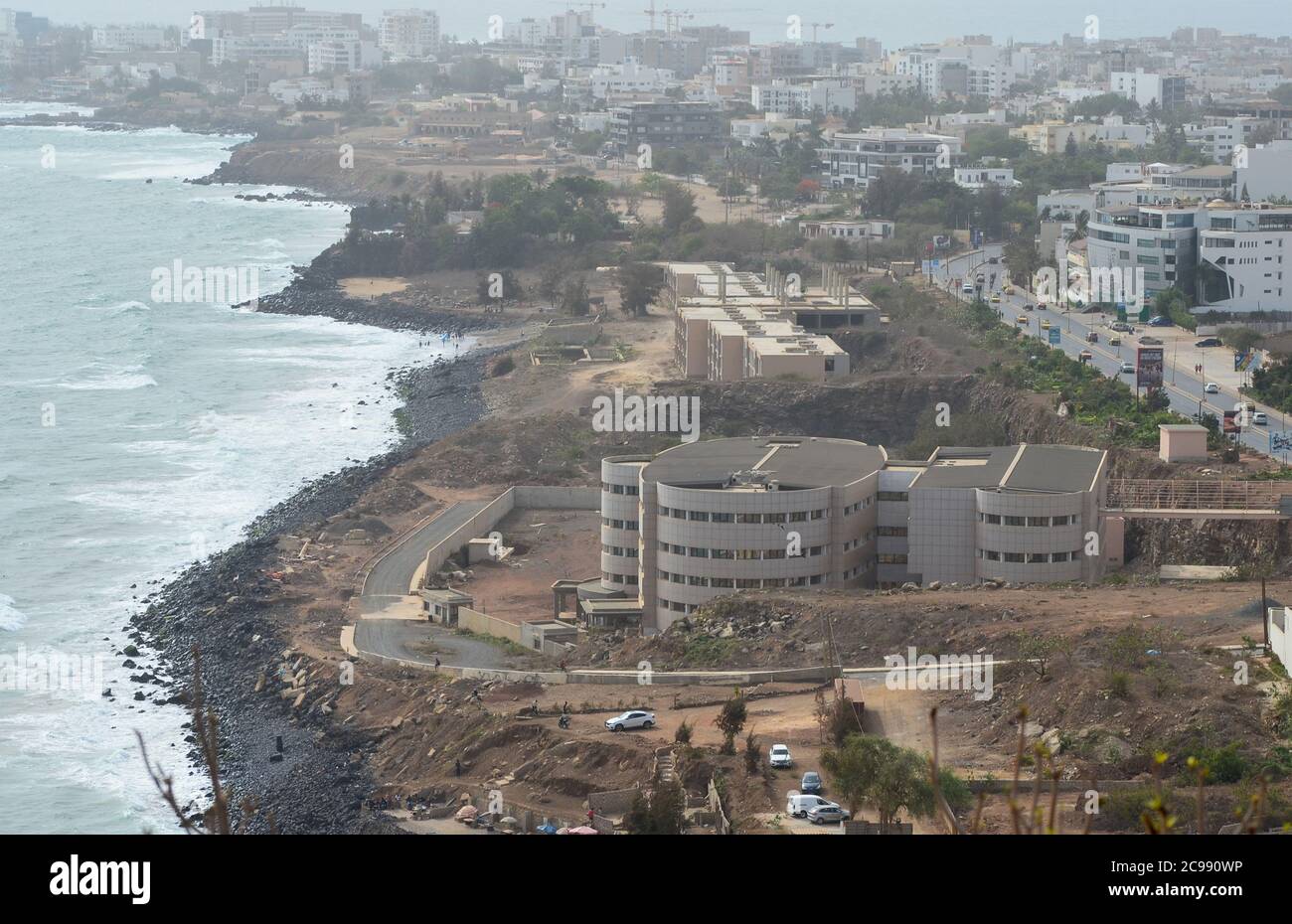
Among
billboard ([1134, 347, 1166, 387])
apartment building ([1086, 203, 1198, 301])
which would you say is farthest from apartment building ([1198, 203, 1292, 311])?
billboard ([1134, 347, 1166, 387])

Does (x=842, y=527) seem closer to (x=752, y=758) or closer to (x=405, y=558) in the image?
(x=752, y=758)

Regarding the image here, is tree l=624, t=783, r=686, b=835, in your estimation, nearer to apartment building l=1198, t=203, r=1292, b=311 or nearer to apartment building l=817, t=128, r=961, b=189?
apartment building l=1198, t=203, r=1292, b=311

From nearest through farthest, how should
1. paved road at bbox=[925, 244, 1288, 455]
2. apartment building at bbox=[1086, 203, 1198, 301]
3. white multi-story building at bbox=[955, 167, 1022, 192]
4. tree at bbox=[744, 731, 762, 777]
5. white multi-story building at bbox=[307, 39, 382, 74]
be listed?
1. tree at bbox=[744, 731, 762, 777]
2. paved road at bbox=[925, 244, 1288, 455]
3. apartment building at bbox=[1086, 203, 1198, 301]
4. white multi-story building at bbox=[955, 167, 1022, 192]
5. white multi-story building at bbox=[307, 39, 382, 74]

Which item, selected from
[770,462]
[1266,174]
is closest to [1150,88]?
[1266,174]

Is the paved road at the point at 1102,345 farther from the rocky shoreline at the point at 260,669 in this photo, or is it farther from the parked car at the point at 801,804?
the parked car at the point at 801,804

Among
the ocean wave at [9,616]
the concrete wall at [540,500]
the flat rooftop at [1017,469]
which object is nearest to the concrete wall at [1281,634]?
the flat rooftop at [1017,469]
